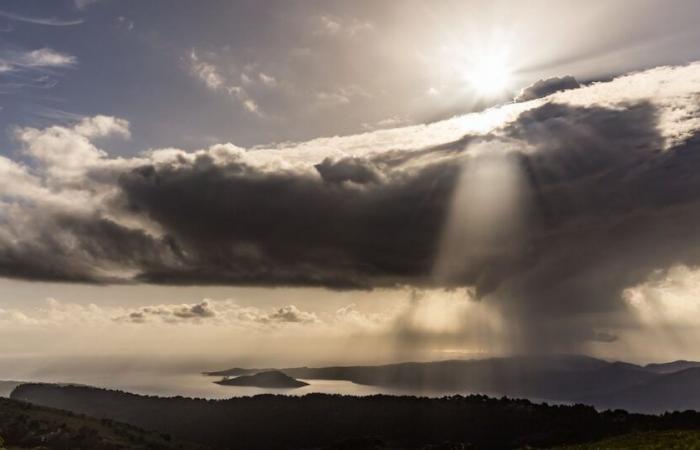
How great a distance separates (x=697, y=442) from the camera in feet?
191

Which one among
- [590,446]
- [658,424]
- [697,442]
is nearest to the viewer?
[697,442]

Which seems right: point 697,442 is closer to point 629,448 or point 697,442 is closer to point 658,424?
point 629,448

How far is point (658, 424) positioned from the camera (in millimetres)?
196000

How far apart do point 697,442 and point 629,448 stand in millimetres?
6288

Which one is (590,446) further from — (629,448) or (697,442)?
(697,442)

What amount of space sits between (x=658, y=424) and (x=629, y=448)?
524 feet

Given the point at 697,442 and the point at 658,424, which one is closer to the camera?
the point at 697,442

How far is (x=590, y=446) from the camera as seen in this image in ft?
222

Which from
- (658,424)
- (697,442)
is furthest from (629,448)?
(658,424)

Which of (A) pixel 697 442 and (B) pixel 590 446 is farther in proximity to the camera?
(B) pixel 590 446

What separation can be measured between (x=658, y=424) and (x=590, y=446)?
154 m

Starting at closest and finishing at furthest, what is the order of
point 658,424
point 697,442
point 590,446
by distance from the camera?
point 697,442 < point 590,446 < point 658,424

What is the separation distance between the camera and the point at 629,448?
6097 centimetres

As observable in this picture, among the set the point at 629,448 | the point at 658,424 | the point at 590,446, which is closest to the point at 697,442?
the point at 629,448
